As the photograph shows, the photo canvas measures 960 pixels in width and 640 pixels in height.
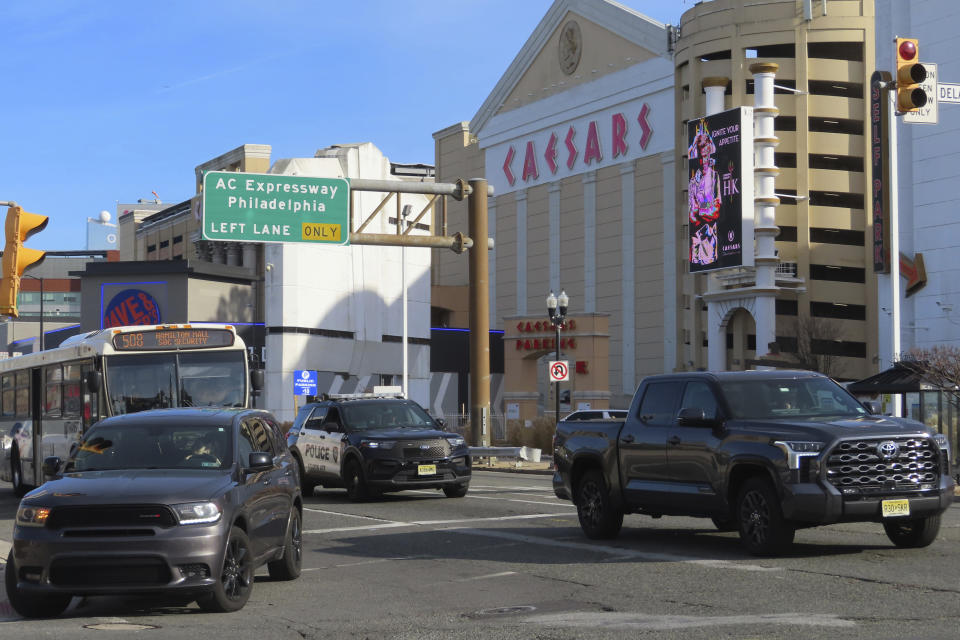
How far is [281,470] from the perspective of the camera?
40.7 ft

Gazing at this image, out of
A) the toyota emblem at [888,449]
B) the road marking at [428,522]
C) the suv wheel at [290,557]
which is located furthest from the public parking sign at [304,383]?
the toyota emblem at [888,449]

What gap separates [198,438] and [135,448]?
552 millimetres

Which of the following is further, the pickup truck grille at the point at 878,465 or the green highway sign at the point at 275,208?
the green highway sign at the point at 275,208

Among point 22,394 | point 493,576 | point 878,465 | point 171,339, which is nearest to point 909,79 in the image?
point 878,465

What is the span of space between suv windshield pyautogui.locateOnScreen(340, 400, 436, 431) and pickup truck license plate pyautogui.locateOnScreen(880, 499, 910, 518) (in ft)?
40.1

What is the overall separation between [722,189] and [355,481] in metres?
57.2

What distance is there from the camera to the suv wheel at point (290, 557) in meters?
12.4

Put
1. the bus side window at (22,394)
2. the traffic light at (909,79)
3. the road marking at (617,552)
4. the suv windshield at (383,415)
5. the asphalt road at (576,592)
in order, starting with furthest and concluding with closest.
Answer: the bus side window at (22,394) → the suv windshield at (383,415) → the traffic light at (909,79) → the road marking at (617,552) → the asphalt road at (576,592)

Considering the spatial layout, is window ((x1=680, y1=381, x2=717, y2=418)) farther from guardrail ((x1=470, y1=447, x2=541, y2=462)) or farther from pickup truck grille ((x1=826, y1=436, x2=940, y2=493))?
guardrail ((x1=470, y1=447, x2=541, y2=462))

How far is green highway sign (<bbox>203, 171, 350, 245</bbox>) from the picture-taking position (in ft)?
104

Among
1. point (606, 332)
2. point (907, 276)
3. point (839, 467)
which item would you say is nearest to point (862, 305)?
point (907, 276)

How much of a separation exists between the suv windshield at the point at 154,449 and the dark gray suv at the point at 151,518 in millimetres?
11

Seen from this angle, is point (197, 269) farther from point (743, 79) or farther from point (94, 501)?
point (94, 501)

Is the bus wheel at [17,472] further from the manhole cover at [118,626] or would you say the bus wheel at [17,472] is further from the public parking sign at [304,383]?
the public parking sign at [304,383]
